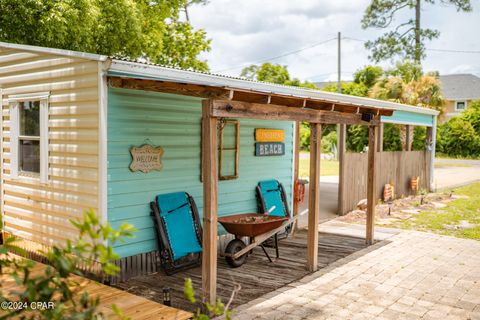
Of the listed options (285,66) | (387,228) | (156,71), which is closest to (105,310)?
(156,71)

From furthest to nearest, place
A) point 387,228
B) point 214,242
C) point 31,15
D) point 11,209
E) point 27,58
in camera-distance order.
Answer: point 31,15, point 387,228, point 11,209, point 27,58, point 214,242

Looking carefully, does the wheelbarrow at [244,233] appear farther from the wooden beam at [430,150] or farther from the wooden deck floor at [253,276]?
the wooden beam at [430,150]

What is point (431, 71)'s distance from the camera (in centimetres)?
2416

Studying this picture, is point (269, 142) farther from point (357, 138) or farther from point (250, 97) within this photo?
point (357, 138)

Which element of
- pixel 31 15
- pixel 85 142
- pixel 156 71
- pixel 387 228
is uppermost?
pixel 31 15

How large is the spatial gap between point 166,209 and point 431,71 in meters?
21.7

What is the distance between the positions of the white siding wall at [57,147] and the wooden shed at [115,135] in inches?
0.5

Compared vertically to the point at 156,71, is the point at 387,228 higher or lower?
lower

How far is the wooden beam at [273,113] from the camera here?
500cm

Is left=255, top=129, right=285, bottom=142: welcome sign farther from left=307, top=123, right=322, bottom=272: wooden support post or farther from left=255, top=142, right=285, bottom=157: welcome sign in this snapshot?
left=307, top=123, right=322, bottom=272: wooden support post

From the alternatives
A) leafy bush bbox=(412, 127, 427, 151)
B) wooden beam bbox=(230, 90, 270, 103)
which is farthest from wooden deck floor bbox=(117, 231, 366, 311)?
leafy bush bbox=(412, 127, 427, 151)

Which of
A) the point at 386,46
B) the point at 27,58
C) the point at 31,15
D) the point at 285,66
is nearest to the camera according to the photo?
the point at 27,58

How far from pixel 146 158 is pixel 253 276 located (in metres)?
2.13

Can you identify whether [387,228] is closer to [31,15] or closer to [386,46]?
[31,15]
